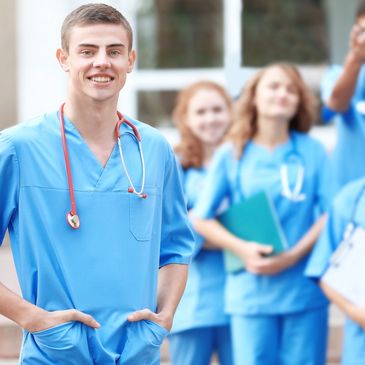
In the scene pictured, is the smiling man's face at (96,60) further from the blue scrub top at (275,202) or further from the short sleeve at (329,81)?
the short sleeve at (329,81)

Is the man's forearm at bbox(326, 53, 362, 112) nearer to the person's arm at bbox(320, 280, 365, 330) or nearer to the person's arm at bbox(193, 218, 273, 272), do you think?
the person's arm at bbox(193, 218, 273, 272)

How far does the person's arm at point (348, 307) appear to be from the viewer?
4160 mm

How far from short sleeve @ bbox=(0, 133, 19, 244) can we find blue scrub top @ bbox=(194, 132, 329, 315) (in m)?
2.04

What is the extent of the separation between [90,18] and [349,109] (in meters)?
2.23

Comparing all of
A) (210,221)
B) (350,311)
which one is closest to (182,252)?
(350,311)

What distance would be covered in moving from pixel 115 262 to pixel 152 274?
0.13 meters

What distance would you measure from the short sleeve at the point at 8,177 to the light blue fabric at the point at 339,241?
5.53 ft

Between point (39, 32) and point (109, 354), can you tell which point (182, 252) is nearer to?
point (109, 354)

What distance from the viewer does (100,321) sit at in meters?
2.88

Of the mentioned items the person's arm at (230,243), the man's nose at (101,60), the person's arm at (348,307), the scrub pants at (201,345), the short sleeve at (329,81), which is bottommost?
the scrub pants at (201,345)

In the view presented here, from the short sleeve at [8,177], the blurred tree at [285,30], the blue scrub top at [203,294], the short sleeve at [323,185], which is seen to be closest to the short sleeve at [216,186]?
the blue scrub top at [203,294]

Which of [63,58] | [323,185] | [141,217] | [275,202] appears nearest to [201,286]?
[275,202]

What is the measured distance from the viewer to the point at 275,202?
4785 millimetres

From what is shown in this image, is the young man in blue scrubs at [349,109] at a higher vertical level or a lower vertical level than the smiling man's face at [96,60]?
lower
